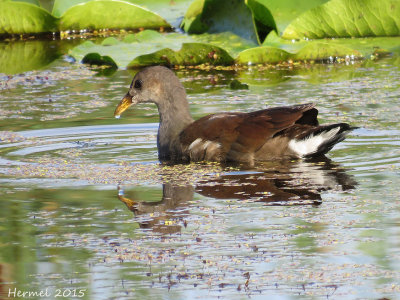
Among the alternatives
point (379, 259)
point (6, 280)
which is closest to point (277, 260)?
point (379, 259)

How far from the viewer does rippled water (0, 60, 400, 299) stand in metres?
3.97

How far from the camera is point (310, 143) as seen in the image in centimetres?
649

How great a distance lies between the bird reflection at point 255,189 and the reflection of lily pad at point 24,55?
499 centimetres

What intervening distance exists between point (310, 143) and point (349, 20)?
424 cm

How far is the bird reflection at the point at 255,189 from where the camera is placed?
5062mm

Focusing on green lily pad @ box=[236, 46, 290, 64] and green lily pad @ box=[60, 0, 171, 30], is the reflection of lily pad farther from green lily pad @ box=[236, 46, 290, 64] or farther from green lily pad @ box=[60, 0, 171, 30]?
green lily pad @ box=[236, 46, 290, 64]

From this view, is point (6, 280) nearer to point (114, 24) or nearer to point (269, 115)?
point (269, 115)

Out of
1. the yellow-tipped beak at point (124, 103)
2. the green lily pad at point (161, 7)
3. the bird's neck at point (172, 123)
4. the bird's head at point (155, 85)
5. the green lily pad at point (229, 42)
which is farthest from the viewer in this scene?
the green lily pad at point (161, 7)

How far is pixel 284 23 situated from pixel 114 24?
7.97 ft

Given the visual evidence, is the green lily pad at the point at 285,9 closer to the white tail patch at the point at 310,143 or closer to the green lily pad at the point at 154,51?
the green lily pad at the point at 154,51

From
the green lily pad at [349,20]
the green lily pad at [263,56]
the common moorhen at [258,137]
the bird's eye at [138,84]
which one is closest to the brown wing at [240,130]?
the common moorhen at [258,137]

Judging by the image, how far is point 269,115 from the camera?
21.2 feet

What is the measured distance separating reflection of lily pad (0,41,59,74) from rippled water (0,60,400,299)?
1.79 metres

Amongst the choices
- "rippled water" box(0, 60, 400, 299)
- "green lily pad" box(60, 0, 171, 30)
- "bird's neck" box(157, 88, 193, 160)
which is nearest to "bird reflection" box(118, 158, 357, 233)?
"rippled water" box(0, 60, 400, 299)
